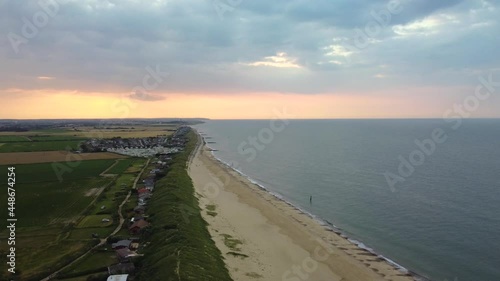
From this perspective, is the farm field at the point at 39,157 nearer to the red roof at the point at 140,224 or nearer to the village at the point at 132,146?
the village at the point at 132,146

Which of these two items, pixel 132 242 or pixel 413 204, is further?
pixel 413 204

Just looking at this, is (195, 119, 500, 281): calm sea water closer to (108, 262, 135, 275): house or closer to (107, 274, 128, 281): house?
(108, 262, 135, 275): house

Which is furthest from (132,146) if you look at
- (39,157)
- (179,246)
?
(179,246)

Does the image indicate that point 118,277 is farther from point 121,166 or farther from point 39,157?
point 39,157

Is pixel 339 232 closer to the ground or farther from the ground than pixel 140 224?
closer to the ground

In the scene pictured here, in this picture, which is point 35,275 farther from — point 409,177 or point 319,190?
point 409,177

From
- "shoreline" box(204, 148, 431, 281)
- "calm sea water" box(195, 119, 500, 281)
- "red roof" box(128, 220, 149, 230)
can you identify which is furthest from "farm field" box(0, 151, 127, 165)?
"red roof" box(128, 220, 149, 230)

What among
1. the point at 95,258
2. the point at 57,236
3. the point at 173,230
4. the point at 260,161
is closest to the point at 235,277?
the point at 173,230
